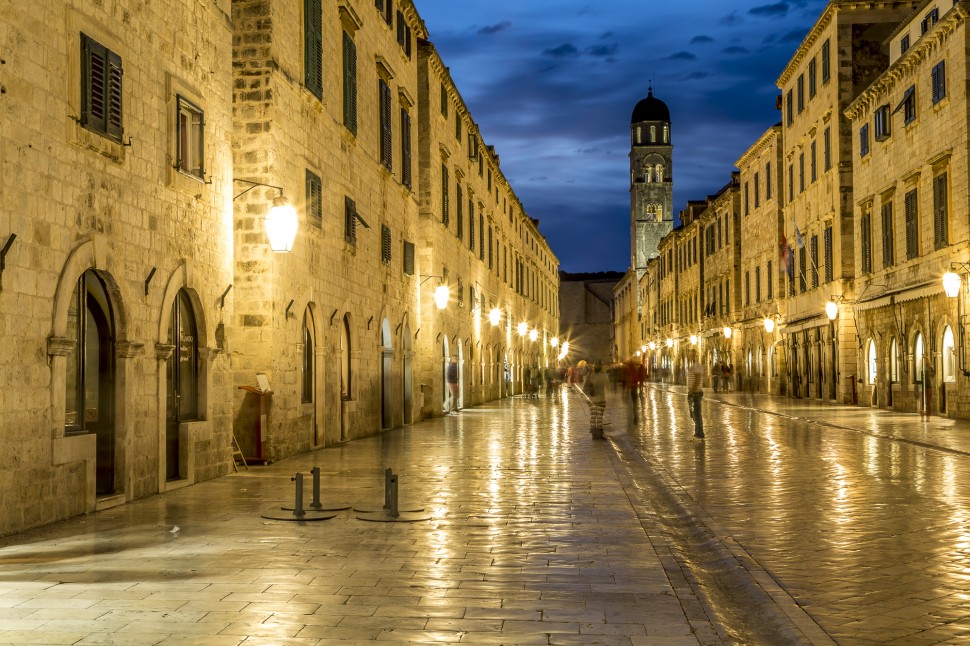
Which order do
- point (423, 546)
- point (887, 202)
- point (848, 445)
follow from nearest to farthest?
point (423, 546) < point (848, 445) < point (887, 202)

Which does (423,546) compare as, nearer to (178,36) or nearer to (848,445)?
(178,36)

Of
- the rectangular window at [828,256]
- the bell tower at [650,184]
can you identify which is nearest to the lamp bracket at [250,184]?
the rectangular window at [828,256]

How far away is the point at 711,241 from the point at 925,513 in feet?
182

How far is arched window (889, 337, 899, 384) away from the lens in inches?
1286

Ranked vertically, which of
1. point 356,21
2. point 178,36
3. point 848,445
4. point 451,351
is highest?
point 356,21

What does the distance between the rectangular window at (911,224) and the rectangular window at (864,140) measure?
4488 mm

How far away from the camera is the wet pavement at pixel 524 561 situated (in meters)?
6.18

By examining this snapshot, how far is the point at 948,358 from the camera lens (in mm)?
27906

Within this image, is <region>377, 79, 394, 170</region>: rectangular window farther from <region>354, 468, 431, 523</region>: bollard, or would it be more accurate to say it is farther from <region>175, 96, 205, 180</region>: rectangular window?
<region>354, 468, 431, 523</region>: bollard

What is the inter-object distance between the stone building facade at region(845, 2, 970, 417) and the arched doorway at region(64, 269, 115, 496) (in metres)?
21.1

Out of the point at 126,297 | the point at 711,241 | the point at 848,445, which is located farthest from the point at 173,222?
the point at 711,241

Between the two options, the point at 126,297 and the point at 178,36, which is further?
the point at 178,36

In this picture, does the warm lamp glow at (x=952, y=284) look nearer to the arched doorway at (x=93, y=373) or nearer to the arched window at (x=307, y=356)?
the arched window at (x=307, y=356)

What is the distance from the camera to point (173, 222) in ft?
44.1
